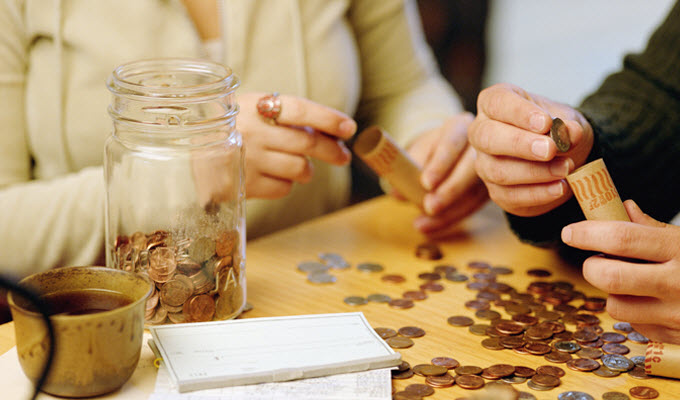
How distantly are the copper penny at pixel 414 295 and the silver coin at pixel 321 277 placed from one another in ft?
0.39

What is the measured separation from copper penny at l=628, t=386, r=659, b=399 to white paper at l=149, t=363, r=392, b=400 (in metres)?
0.26

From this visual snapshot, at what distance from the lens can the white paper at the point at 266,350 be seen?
0.73 meters

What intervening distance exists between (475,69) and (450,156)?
2870 millimetres

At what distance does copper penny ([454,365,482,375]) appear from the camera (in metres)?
0.79

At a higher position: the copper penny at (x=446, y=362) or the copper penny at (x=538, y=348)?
the copper penny at (x=538, y=348)

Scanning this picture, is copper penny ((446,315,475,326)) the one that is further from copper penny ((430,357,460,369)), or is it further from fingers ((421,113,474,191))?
fingers ((421,113,474,191))

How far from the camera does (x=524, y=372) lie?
0.78m

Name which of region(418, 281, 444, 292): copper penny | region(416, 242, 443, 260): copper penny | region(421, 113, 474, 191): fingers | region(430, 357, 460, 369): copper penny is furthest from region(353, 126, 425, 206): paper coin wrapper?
region(430, 357, 460, 369): copper penny

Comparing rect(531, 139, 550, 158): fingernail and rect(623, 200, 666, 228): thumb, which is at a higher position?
rect(531, 139, 550, 158): fingernail

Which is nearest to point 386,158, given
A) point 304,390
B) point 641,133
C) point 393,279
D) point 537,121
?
point 393,279

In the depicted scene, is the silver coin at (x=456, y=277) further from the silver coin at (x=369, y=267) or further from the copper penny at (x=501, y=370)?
the copper penny at (x=501, y=370)

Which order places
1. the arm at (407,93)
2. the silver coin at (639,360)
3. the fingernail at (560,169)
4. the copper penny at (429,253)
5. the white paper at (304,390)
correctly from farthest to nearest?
1. the arm at (407,93)
2. the copper penny at (429,253)
3. the fingernail at (560,169)
4. the silver coin at (639,360)
5. the white paper at (304,390)

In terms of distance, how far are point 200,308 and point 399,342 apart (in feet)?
0.83

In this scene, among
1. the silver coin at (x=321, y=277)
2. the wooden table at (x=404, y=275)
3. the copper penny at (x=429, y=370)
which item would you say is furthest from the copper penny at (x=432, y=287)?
the copper penny at (x=429, y=370)
